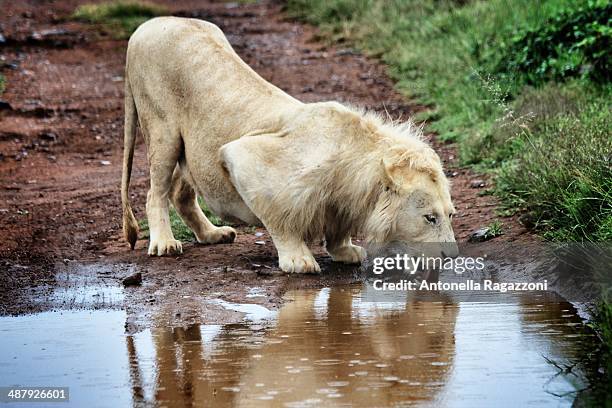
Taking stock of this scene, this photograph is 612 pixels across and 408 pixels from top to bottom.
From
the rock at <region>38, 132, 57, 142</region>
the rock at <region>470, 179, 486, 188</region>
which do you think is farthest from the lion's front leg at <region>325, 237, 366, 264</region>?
the rock at <region>38, 132, 57, 142</region>

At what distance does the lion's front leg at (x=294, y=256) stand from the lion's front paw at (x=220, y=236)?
3.35ft

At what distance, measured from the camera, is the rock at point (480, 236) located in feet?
23.0

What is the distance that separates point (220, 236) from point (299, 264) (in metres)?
1.22

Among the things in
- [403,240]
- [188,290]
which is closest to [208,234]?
[188,290]

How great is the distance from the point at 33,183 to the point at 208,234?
3069 mm

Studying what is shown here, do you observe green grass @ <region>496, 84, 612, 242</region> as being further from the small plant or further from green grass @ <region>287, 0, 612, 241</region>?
the small plant

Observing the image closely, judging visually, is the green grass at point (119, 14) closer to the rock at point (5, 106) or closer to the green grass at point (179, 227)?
the rock at point (5, 106)

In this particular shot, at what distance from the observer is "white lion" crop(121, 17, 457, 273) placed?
6168 millimetres

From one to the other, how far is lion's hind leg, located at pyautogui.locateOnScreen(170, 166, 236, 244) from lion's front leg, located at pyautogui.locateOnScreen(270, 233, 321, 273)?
1.07 m

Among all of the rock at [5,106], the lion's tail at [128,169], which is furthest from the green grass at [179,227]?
the rock at [5,106]

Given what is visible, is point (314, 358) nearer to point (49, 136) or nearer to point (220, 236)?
point (220, 236)

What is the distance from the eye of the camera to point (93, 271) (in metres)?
7.01

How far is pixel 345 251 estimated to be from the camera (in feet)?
22.4

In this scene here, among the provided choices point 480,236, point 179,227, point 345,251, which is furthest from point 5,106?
point 480,236
